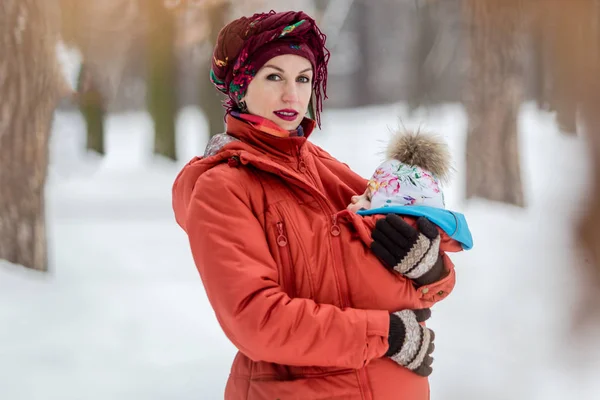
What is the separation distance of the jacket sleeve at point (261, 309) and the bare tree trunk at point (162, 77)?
594cm

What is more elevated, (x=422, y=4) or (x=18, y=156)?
(x=422, y=4)

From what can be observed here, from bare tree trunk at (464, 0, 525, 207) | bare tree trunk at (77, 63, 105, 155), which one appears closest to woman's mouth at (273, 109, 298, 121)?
bare tree trunk at (464, 0, 525, 207)

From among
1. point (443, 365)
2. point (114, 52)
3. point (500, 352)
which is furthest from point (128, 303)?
point (114, 52)

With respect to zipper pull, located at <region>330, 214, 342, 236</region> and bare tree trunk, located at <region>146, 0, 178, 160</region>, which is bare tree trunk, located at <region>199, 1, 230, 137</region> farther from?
zipper pull, located at <region>330, 214, 342, 236</region>

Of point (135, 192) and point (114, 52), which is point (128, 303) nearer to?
point (135, 192)

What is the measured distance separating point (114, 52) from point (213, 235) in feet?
20.7

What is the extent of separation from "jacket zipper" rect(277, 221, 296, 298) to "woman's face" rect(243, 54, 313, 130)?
0.88 ft

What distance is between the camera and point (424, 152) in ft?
5.40

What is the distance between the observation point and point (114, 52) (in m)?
7.11

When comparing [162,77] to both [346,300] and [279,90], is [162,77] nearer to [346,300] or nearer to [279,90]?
[279,90]

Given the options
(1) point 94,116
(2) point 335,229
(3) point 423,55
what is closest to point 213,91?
(1) point 94,116

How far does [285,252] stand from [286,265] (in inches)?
1.1

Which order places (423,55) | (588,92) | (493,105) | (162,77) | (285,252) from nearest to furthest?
(285,252) → (588,92) → (493,105) → (162,77) → (423,55)

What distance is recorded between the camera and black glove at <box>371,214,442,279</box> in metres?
1.40
